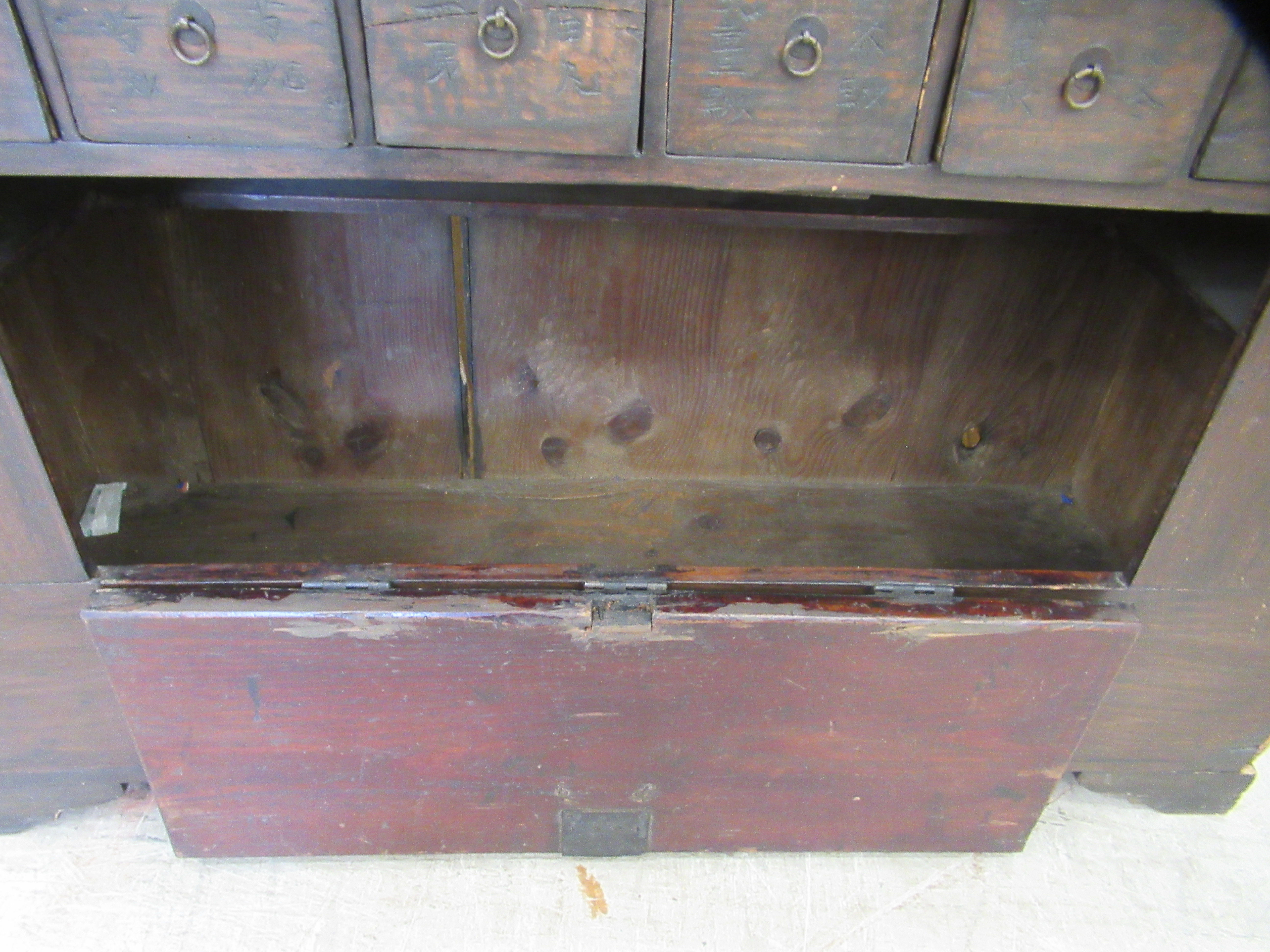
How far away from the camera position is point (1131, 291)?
117 centimetres

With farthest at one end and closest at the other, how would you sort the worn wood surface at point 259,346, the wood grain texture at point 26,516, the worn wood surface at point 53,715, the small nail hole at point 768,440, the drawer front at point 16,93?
the small nail hole at point 768,440, the worn wood surface at point 259,346, the worn wood surface at point 53,715, the wood grain texture at point 26,516, the drawer front at point 16,93

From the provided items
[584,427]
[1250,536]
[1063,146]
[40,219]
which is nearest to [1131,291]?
[1250,536]

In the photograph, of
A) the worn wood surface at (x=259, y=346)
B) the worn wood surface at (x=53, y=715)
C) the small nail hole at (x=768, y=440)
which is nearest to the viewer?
the worn wood surface at (x=53, y=715)

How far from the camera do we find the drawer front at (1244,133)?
2.39 ft

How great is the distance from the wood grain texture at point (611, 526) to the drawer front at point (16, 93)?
53 cm

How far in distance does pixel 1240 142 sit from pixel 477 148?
62 cm

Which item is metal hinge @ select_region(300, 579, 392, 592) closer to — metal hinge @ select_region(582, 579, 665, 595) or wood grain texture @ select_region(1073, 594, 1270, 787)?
metal hinge @ select_region(582, 579, 665, 595)

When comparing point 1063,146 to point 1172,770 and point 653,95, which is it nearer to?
point 653,95

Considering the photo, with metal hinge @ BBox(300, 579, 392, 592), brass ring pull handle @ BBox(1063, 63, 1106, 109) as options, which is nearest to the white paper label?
metal hinge @ BBox(300, 579, 392, 592)

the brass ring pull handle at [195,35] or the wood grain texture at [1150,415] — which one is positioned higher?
the brass ring pull handle at [195,35]

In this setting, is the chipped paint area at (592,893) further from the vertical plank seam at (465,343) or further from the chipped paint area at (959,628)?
the vertical plank seam at (465,343)

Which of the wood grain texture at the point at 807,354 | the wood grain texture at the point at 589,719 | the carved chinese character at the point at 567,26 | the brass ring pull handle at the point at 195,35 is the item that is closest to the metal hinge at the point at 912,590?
the wood grain texture at the point at 589,719

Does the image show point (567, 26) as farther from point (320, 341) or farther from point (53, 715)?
point (53, 715)

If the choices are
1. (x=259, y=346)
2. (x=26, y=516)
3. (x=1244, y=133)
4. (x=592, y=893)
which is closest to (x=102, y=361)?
(x=259, y=346)
